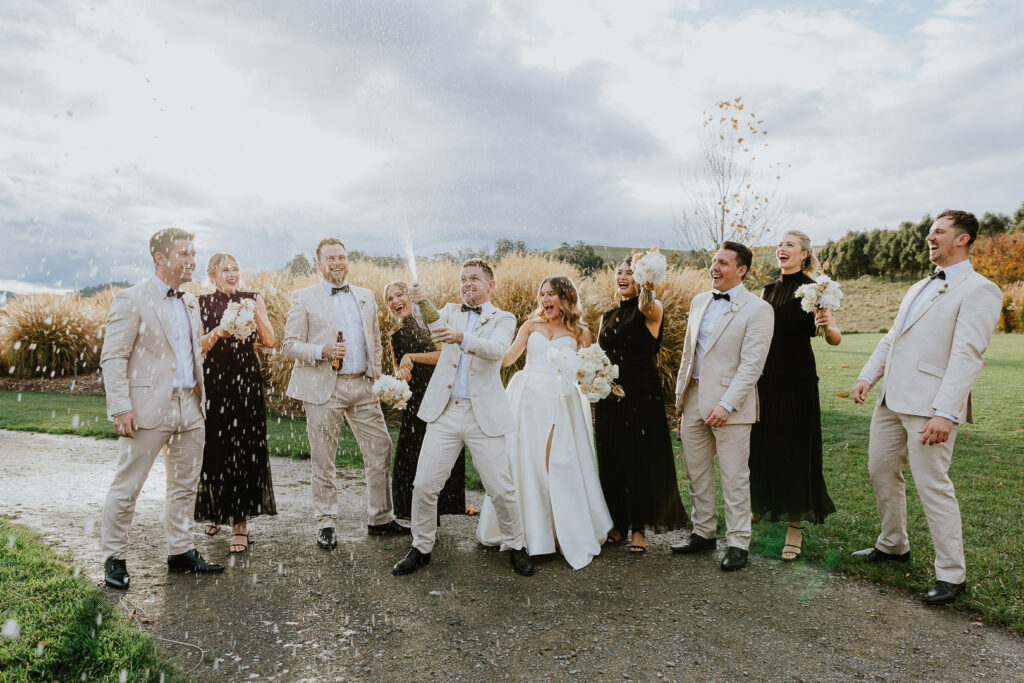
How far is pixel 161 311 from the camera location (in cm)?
460

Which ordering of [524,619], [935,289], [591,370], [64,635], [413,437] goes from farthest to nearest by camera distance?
[413,437], [591,370], [935,289], [524,619], [64,635]

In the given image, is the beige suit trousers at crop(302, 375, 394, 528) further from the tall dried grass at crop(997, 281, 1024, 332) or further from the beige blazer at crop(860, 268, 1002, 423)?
the tall dried grass at crop(997, 281, 1024, 332)

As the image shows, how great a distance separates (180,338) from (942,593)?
567 cm

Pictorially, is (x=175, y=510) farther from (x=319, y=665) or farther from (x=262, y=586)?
(x=319, y=665)

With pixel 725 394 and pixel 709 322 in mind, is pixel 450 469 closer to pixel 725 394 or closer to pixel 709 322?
pixel 725 394

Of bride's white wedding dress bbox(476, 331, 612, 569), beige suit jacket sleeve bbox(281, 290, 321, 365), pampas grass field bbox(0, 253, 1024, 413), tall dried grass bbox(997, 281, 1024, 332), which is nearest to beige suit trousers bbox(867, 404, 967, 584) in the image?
bride's white wedding dress bbox(476, 331, 612, 569)

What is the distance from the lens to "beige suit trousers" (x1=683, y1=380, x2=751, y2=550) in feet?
16.3

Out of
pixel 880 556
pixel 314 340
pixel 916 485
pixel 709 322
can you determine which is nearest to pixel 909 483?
pixel 880 556

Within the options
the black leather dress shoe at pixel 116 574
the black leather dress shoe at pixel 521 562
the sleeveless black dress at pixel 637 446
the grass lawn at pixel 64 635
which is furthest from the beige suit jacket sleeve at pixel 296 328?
the sleeveless black dress at pixel 637 446

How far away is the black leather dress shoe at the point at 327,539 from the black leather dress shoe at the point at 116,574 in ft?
4.52

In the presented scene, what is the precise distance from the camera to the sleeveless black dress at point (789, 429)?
521cm

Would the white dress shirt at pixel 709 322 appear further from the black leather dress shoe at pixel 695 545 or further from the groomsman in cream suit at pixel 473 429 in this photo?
the groomsman in cream suit at pixel 473 429

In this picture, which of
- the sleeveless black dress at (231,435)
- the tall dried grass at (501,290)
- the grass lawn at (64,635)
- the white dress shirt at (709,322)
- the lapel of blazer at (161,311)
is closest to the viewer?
the grass lawn at (64,635)

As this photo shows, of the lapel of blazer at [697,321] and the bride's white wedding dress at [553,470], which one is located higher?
the lapel of blazer at [697,321]
